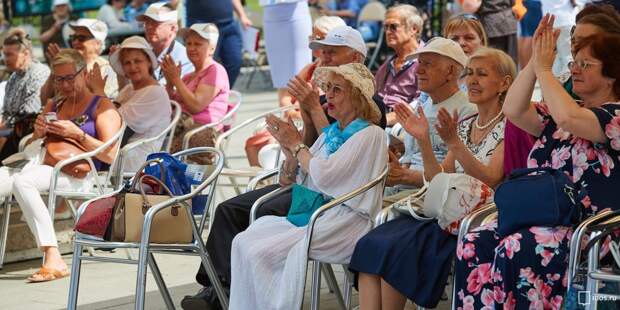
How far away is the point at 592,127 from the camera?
440 cm

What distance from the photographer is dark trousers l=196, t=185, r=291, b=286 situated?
5.75m

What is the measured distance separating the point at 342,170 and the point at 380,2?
13.6 m

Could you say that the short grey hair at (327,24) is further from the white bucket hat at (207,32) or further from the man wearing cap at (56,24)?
the man wearing cap at (56,24)

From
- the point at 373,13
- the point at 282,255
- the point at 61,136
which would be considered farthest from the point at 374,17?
the point at 282,255

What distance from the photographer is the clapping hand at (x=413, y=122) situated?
5.00m

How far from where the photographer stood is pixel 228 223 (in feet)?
19.1

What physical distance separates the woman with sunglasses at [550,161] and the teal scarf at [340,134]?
0.74 m

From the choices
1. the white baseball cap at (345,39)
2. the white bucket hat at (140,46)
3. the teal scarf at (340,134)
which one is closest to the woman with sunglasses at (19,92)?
the white bucket hat at (140,46)

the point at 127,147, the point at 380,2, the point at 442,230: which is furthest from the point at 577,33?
the point at 380,2

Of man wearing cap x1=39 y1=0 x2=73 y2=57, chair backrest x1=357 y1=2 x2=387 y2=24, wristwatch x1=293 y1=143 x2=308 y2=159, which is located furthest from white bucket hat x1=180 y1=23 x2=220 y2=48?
man wearing cap x1=39 y1=0 x2=73 y2=57

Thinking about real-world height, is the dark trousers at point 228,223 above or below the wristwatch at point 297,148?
below

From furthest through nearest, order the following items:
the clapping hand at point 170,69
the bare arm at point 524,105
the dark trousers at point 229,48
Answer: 1. the dark trousers at point 229,48
2. the clapping hand at point 170,69
3. the bare arm at point 524,105

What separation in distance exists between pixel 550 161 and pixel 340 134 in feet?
3.39

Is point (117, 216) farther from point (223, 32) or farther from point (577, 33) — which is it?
point (223, 32)
